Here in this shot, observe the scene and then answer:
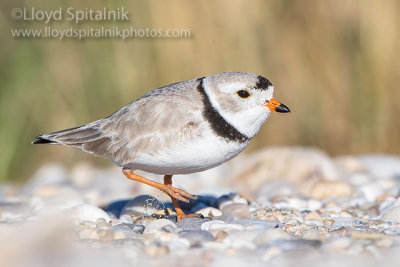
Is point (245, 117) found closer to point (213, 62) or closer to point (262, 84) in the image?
point (262, 84)

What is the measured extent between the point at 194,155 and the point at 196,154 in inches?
0.6

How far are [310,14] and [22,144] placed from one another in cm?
385

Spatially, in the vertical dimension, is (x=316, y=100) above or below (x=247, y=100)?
above

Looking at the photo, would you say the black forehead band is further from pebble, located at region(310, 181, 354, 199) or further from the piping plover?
pebble, located at region(310, 181, 354, 199)

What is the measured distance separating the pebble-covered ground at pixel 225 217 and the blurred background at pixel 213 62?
0.66 m

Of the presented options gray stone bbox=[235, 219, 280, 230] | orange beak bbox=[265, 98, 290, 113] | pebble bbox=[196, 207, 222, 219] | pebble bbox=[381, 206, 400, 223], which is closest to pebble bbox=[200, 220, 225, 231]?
gray stone bbox=[235, 219, 280, 230]

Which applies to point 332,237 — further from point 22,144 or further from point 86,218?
point 22,144

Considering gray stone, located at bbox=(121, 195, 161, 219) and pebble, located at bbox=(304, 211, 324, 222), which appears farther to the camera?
gray stone, located at bbox=(121, 195, 161, 219)

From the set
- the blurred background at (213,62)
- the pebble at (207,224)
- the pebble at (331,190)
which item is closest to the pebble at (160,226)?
the pebble at (207,224)

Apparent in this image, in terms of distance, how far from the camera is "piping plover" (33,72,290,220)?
13.2 feet

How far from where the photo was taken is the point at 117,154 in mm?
4430

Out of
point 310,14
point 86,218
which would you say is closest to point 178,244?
point 86,218

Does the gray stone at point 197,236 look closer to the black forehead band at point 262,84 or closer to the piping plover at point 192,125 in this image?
the piping plover at point 192,125

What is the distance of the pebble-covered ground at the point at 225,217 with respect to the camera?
9.63ft
